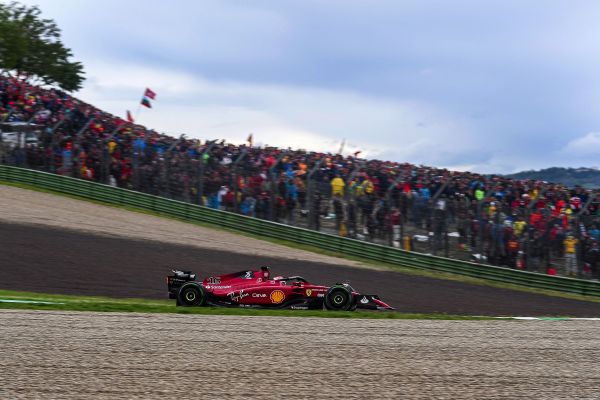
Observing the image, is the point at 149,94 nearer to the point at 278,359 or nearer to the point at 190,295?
the point at 190,295

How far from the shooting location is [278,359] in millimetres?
8922

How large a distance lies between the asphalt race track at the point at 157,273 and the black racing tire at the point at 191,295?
227 cm

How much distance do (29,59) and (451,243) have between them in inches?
1789

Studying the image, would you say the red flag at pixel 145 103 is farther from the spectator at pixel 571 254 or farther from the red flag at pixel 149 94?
the spectator at pixel 571 254

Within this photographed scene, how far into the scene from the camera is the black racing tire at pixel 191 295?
1392 cm

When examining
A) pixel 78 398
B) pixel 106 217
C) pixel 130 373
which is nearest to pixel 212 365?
pixel 130 373

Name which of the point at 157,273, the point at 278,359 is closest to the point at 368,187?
the point at 157,273

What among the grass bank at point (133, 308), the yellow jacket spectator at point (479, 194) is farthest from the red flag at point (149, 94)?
the grass bank at point (133, 308)

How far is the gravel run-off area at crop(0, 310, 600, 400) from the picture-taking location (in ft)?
25.0

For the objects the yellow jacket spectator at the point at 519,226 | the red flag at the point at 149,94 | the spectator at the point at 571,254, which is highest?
the red flag at the point at 149,94

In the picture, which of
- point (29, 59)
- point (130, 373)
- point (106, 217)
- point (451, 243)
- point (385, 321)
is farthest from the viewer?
point (29, 59)

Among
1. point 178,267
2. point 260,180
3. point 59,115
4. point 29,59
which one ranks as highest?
point 29,59

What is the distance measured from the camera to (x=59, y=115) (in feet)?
87.8

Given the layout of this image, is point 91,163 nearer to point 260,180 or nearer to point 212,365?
point 260,180
